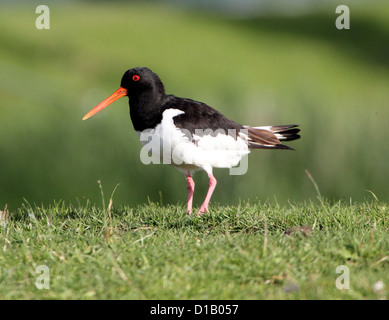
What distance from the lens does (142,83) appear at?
6094 millimetres

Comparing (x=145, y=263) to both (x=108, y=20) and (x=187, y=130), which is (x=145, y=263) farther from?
(x=108, y=20)

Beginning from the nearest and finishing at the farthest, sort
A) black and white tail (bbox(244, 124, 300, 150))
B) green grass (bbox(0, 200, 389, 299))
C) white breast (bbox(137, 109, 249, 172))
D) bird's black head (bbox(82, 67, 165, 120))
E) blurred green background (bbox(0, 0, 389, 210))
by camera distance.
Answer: green grass (bbox(0, 200, 389, 299)) → white breast (bbox(137, 109, 249, 172)) → bird's black head (bbox(82, 67, 165, 120)) → black and white tail (bbox(244, 124, 300, 150)) → blurred green background (bbox(0, 0, 389, 210))

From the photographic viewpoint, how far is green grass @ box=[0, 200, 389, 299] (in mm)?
3558

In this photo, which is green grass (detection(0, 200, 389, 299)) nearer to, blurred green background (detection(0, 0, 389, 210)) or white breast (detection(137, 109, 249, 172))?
white breast (detection(137, 109, 249, 172))

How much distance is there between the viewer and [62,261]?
3971 mm

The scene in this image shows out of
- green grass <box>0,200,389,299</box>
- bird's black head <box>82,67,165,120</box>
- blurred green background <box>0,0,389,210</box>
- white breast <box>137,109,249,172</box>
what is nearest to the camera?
green grass <box>0,200,389,299</box>

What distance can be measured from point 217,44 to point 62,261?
651 inches

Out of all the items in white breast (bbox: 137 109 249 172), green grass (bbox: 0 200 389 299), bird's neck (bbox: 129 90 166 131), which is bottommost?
green grass (bbox: 0 200 389 299)

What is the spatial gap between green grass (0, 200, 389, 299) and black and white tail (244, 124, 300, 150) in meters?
1.51

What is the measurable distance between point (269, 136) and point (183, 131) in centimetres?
124

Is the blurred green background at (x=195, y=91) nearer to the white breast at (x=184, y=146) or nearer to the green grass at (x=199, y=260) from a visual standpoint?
the white breast at (x=184, y=146)

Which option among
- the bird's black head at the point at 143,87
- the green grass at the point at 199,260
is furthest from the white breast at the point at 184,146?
the green grass at the point at 199,260

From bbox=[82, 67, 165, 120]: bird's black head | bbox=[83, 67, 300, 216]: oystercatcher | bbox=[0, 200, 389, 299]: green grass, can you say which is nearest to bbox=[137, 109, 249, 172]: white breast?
bbox=[83, 67, 300, 216]: oystercatcher
